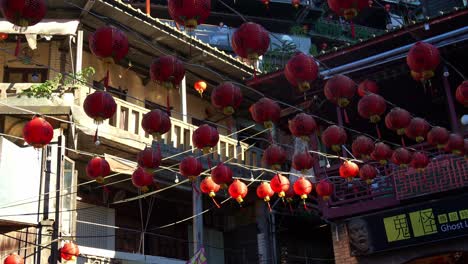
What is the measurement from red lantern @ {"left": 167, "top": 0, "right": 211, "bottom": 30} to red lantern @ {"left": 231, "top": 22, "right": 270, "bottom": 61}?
63cm

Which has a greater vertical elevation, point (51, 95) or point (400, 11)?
point (400, 11)

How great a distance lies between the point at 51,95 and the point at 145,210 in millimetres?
5482

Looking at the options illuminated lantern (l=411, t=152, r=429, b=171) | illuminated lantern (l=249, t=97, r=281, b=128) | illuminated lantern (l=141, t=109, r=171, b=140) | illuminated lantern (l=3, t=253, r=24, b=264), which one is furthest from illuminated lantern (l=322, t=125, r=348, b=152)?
illuminated lantern (l=3, t=253, r=24, b=264)

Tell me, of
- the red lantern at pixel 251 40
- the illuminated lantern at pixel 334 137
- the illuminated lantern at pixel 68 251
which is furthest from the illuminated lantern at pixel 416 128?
the illuminated lantern at pixel 68 251

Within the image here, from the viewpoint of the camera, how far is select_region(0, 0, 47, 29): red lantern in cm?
596

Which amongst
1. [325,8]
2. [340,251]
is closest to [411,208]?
[340,251]

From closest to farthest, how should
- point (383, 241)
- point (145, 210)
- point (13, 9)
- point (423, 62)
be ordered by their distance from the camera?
point (13, 9) → point (423, 62) → point (383, 241) → point (145, 210)

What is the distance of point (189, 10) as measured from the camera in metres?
6.65

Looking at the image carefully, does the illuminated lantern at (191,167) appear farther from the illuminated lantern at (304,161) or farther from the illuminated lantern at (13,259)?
the illuminated lantern at (13,259)

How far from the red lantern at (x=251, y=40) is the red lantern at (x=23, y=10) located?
2.41 meters

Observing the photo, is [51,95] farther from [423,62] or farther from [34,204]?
[423,62]

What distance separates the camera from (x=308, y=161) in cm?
1083

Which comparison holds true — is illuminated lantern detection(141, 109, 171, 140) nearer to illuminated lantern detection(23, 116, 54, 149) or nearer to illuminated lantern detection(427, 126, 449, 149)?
illuminated lantern detection(23, 116, 54, 149)

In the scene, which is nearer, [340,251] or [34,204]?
[34,204]
